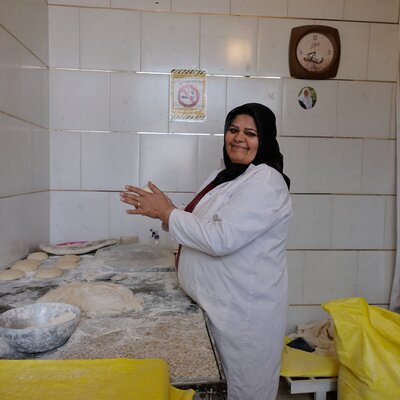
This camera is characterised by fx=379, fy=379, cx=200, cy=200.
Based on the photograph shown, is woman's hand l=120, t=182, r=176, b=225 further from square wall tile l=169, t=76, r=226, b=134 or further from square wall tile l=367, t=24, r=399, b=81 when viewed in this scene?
square wall tile l=367, t=24, r=399, b=81

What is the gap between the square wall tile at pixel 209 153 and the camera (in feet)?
6.57

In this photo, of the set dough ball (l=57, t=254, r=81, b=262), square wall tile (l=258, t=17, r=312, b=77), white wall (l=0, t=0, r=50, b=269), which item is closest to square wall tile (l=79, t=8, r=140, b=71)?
white wall (l=0, t=0, r=50, b=269)

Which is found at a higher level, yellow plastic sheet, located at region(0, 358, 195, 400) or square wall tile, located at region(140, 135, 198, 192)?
square wall tile, located at region(140, 135, 198, 192)

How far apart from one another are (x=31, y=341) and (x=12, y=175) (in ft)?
3.10

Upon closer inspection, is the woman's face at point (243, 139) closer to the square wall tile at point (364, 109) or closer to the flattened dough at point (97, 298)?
the flattened dough at point (97, 298)

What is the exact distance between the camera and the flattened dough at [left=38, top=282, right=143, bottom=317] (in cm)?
99

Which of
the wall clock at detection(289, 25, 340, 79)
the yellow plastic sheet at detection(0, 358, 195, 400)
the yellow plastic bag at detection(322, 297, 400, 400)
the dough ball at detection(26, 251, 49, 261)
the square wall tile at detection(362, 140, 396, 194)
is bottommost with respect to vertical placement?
the yellow plastic bag at detection(322, 297, 400, 400)

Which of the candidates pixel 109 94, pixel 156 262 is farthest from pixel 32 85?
pixel 156 262

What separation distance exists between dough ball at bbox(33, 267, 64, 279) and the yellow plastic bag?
1.03 meters

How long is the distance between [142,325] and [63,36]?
1594mm

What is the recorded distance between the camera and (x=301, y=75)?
1.97 meters

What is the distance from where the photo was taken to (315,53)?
1969 mm

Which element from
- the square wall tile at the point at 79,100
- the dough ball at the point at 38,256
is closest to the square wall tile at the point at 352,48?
the square wall tile at the point at 79,100

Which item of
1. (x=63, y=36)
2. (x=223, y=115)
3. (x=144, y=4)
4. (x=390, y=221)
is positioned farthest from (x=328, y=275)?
(x=63, y=36)
